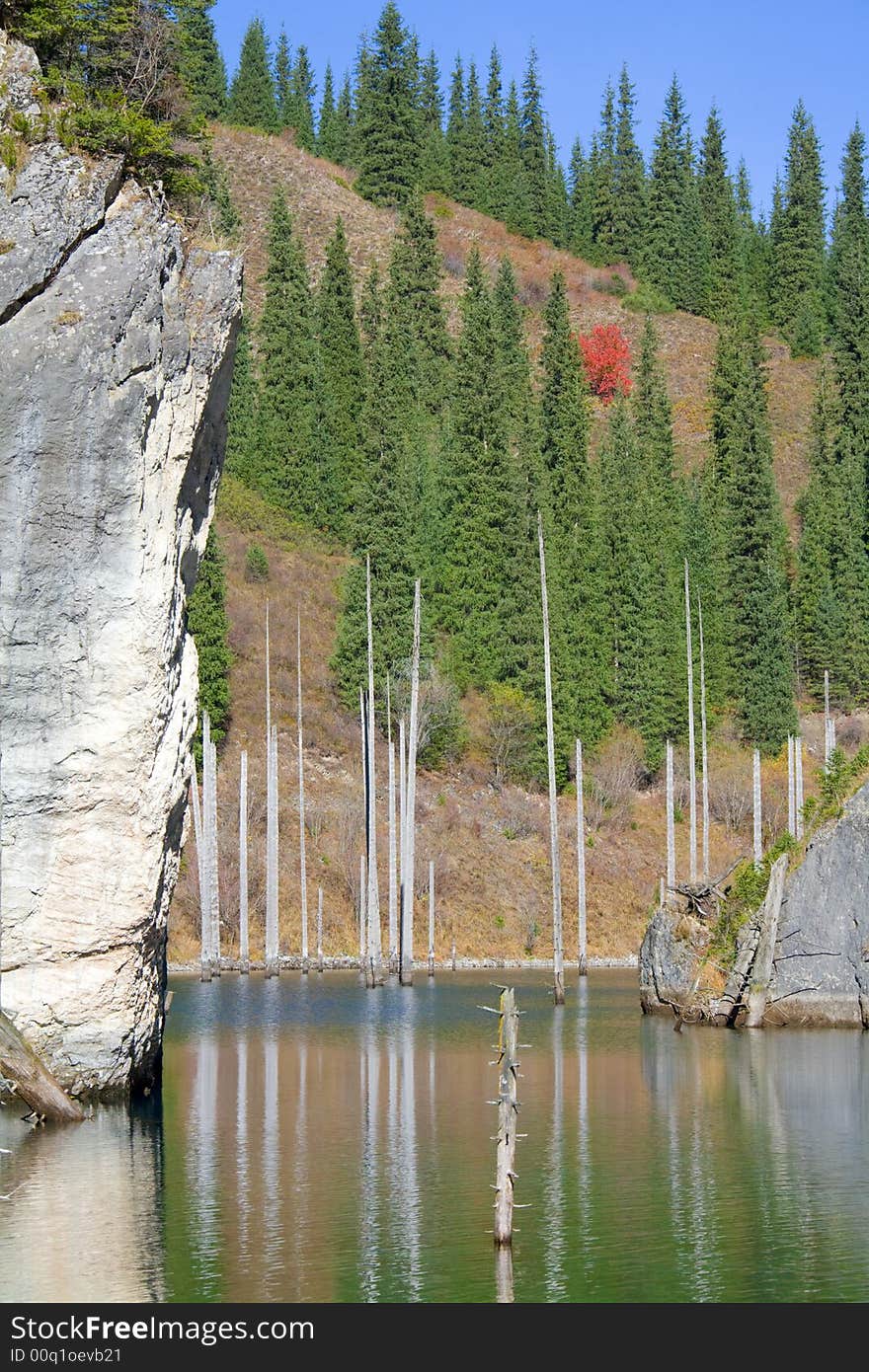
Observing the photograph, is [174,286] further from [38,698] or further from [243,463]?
[243,463]

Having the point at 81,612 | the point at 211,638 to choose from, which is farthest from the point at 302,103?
the point at 81,612

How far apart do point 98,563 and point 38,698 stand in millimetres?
2146

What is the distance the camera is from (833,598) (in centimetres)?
9025

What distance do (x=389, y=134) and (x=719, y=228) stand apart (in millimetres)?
24563

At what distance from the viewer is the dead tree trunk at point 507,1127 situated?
1842 centimetres

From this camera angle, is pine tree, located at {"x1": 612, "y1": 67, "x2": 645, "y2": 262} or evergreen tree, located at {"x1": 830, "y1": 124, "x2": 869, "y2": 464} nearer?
evergreen tree, located at {"x1": 830, "y1": 124, "x2": 869, "y2": 464}

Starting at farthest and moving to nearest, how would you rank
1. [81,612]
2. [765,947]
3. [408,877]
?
[408,877] < [765,947] < [81,612]

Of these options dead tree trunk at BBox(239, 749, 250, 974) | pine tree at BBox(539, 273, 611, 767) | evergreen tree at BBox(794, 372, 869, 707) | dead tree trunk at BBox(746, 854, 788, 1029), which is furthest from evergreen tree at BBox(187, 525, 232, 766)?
dead tree trunk at BBox(746, 854, 788, 1029)

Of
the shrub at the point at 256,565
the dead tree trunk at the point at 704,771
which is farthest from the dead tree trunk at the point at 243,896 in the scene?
the shrub at the point at 256,565

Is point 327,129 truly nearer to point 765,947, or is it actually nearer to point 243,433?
point 243,433

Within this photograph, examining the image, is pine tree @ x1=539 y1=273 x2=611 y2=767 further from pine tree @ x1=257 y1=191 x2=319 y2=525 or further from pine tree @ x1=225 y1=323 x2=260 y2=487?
pine tree @ x1=225 y1=323 x2=260 y2=487

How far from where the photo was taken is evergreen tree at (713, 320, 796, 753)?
85000 millimetres

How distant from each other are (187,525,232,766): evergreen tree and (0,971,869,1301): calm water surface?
102 feet
